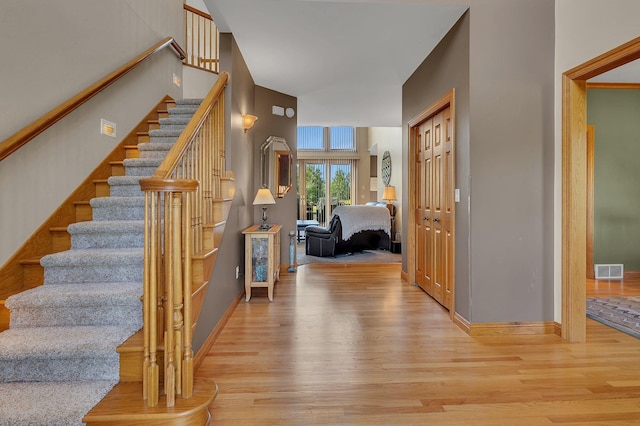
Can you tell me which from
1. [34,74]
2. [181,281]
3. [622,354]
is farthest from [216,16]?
[622,354]

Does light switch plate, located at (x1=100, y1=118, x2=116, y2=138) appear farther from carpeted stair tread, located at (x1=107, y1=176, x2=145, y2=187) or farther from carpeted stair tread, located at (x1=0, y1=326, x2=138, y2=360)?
carpeted stair tread, located at (x1=0, y1=326, x2=138, y2=360)

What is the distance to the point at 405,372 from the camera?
2.20m

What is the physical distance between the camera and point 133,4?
12.4ft

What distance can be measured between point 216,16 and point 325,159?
8.35m

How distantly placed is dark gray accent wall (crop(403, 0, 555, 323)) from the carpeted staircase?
8.45 ft

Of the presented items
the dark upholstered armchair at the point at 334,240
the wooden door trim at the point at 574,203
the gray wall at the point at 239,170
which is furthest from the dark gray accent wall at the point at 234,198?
the wooden door trim at the point at 574,203

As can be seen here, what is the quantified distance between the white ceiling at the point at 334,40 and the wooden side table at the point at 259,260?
6.79ft

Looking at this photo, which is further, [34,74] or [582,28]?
[582,28]

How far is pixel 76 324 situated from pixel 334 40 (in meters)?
3.34

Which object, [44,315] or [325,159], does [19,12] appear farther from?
[325,159]

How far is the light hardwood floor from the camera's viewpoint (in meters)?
1.78

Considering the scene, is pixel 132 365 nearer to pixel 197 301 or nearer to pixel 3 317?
pixel 197 301

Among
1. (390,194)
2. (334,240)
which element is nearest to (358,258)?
(334,240)

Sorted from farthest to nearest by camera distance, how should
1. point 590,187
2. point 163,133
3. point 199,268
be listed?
1. point 590,187
2. point 163,133
3. point 199,268
